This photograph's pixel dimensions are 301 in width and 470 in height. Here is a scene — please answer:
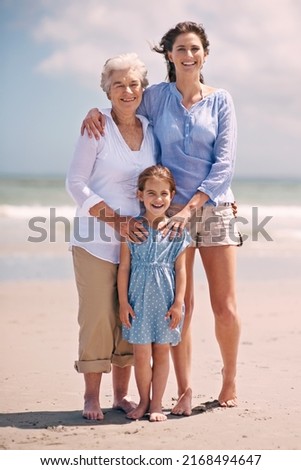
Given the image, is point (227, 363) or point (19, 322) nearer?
point (227, 363)

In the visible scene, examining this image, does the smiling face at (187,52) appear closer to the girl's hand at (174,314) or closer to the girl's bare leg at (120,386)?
the girl's hand at (174,314)

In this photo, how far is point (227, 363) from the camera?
4.36 meters

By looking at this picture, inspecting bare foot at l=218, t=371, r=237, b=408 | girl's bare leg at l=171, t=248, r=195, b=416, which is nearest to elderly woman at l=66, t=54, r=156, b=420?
girl's bare leg at l=171, t=248, r=195, b=416

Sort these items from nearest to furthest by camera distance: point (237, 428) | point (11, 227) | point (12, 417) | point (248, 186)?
point (237, 428) → point (12, 417) → point (11, 227) → point (248, 186)

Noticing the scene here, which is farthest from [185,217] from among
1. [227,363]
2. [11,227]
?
[11,227]

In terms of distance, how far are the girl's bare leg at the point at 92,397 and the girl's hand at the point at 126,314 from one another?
35 centimetres

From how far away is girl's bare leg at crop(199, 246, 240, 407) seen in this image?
426cm

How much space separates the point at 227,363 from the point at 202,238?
2.41ft

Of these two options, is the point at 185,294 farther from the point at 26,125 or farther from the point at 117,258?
the point at 26,125

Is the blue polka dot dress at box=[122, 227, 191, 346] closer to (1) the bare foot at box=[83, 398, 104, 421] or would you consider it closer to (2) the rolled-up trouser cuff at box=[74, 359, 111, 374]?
(2) the rolled-up trouser cuff at box=[74, 359, 111, 374]

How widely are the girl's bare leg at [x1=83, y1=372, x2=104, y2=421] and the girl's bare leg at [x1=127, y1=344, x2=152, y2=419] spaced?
181mm

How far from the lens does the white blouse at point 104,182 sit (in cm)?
404

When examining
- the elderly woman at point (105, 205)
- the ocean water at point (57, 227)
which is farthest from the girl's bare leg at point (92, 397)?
the ocean water at point (57, 227)
